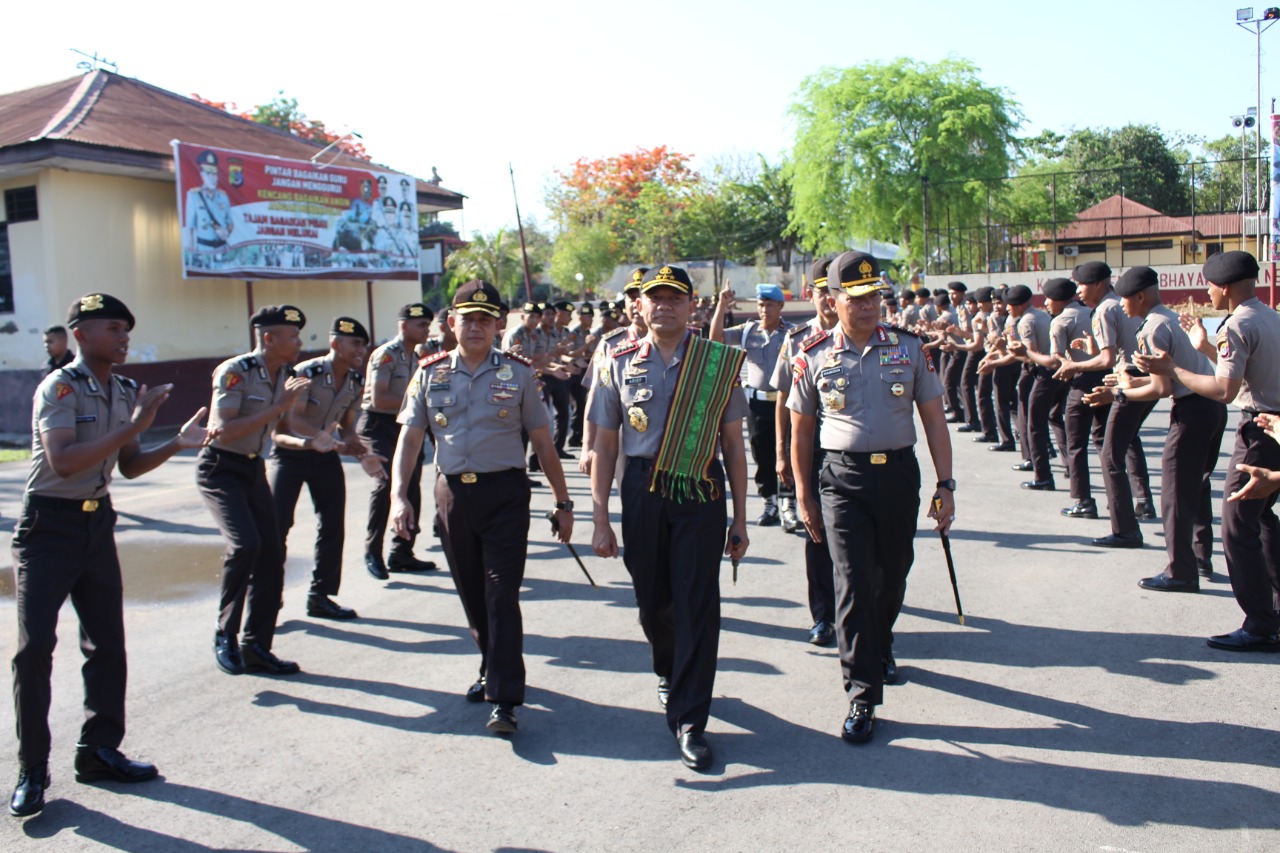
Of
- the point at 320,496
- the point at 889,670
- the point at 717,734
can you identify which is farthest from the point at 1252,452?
the point at 320,496

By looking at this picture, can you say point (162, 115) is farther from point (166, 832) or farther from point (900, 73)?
point (900, 73)

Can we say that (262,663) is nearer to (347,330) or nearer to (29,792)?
(29,792)

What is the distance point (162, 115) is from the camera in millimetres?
19484

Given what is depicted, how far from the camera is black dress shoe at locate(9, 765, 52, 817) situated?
13.1ft

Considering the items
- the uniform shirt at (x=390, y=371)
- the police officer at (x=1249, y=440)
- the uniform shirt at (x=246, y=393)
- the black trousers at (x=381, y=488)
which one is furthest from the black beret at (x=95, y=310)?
the police officer at (x=1249, y=440)

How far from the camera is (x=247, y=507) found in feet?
18.5

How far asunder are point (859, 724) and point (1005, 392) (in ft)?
29.1

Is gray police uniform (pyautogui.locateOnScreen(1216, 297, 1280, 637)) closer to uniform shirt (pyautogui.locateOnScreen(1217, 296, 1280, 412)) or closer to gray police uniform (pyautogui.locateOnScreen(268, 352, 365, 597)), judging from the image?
uniform shirt (pyautogui.locateOnScreen(1217, 296, 1280, 412))

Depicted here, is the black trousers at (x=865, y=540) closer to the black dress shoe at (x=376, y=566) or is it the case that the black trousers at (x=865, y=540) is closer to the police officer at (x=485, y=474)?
the police officer at (x=485, y=474)

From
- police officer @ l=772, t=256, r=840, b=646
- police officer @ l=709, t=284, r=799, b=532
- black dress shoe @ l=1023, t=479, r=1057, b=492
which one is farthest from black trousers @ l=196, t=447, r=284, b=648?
black dress shoe @ l=1023, t=479, r=1057, b=492

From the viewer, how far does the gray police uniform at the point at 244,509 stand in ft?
18.3

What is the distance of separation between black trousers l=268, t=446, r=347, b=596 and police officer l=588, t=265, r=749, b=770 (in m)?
2.57

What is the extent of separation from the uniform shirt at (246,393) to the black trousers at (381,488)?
1658 millimetres

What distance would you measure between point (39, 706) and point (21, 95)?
20.0 meters
